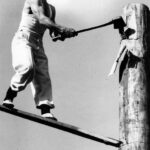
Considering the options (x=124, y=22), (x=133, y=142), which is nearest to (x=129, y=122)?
(x=133, y=142)

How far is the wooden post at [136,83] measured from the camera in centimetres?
445

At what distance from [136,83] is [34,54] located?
51.2 inches

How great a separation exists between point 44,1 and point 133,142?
2.12m

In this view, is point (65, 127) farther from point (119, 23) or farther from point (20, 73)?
point (119, 23)

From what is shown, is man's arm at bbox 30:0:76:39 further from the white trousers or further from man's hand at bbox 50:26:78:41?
the white trousers

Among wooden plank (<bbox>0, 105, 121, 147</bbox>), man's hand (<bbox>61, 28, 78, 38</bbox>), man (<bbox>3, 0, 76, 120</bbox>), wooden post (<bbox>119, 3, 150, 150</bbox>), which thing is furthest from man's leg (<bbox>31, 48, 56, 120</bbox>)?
Answer: wooden post (<bbox>119, 3, 150, 150</bbox>)

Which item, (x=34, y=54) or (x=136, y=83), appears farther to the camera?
(x=34, y=54)

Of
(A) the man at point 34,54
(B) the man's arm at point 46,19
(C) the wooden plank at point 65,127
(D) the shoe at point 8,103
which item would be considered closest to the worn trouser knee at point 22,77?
(A) the man at point 34,54

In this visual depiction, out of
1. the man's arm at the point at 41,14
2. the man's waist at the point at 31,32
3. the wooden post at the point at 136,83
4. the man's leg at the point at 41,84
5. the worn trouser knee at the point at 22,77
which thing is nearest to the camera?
the wooden post at the point at 136,83

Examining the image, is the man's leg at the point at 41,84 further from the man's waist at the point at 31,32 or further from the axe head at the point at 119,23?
the axe head at the point at 119,23

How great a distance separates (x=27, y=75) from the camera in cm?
489

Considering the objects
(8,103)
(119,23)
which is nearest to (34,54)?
(8,103)

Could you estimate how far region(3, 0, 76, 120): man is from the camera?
4906 millimetres

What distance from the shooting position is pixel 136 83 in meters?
4.64
